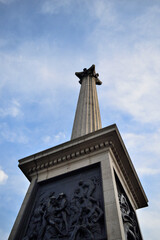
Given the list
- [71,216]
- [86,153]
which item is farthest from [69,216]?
[86,153]

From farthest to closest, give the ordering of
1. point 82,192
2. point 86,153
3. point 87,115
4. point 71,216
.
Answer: point 87,115 < point 86,153 < point 82,192 < point 71,216

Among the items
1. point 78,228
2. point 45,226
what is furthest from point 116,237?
point 45,226

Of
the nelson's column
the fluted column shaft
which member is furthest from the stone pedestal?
the fluted column shaft

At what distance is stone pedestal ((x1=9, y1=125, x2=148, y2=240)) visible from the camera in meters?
6.55

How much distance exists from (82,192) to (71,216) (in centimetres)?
98

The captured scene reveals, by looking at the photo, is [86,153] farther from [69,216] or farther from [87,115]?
[87,115]

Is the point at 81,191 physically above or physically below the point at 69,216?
above

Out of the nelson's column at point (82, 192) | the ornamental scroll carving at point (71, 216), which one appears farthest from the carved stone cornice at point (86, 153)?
the ornamental scroll carving at point (71, 216)

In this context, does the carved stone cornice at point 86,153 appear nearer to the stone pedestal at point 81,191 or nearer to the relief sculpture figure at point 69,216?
the stone pedestal at point 81,191

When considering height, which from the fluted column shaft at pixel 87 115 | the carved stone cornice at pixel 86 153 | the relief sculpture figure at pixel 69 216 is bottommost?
the relief sculpture figure at pixel 69 216

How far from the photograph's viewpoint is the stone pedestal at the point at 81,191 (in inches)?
258

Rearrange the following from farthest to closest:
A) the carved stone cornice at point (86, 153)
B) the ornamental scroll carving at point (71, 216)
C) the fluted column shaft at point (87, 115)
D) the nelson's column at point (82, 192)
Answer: the fluted column shaft at point (87, 115)
the carved stone cornice at point (86, 153)
the nelson's column at point (82, 192)
the ornamental scroll carving at point (71, 216)

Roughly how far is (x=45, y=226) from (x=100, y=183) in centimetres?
254

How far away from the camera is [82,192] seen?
782cm
